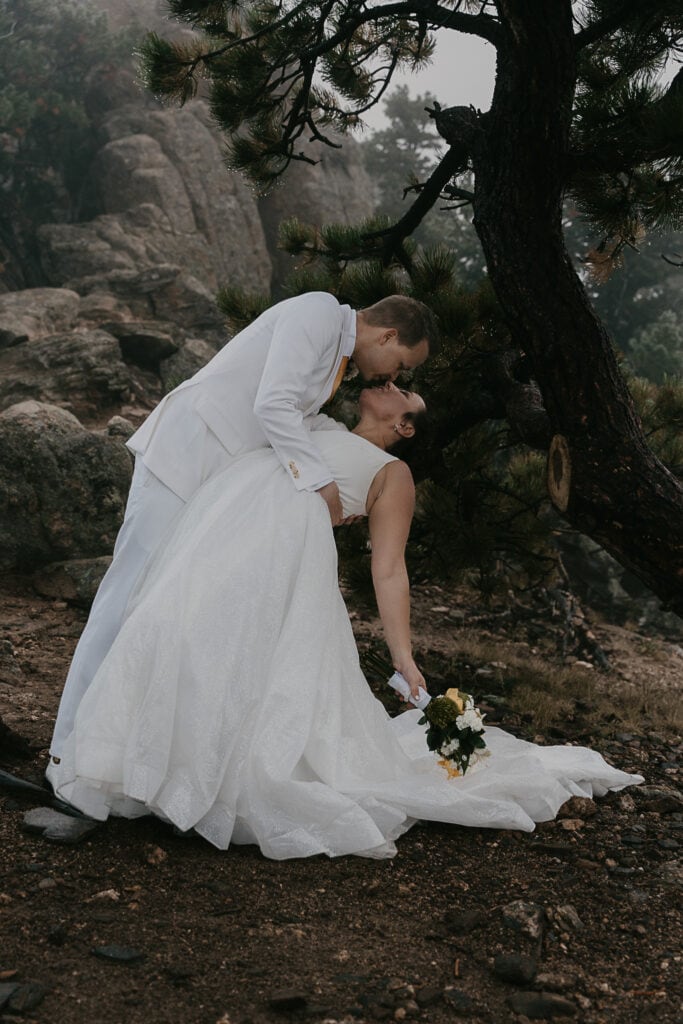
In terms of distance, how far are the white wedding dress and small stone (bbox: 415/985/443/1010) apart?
60 centimetres

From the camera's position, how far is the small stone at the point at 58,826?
2674mm

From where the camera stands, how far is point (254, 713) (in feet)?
9.10

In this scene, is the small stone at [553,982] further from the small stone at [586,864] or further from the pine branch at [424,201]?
the pine branch at [424,201]

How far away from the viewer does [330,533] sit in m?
3.04

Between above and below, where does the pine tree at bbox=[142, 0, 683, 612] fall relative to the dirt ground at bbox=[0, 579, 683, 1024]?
above

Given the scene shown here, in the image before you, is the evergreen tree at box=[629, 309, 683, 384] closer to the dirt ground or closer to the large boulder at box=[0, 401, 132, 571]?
the large boulder at box=[0, 401, 132, 571]

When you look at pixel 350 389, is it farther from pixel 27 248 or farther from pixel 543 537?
pixel 27 248

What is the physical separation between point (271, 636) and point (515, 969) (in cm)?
112

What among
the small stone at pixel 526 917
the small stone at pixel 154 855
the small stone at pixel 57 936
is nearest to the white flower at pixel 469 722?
the small stone at pixel 526 917

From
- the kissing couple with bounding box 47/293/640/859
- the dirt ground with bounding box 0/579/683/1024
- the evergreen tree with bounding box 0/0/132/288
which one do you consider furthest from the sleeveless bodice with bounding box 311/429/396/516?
the evergreen tree with bounding box 0/0/132/288

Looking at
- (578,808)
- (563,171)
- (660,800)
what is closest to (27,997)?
(578,808)

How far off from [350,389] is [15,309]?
707 cm

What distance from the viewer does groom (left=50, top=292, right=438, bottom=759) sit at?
Result: 3002mm

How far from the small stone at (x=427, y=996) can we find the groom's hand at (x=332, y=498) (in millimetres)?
1470
